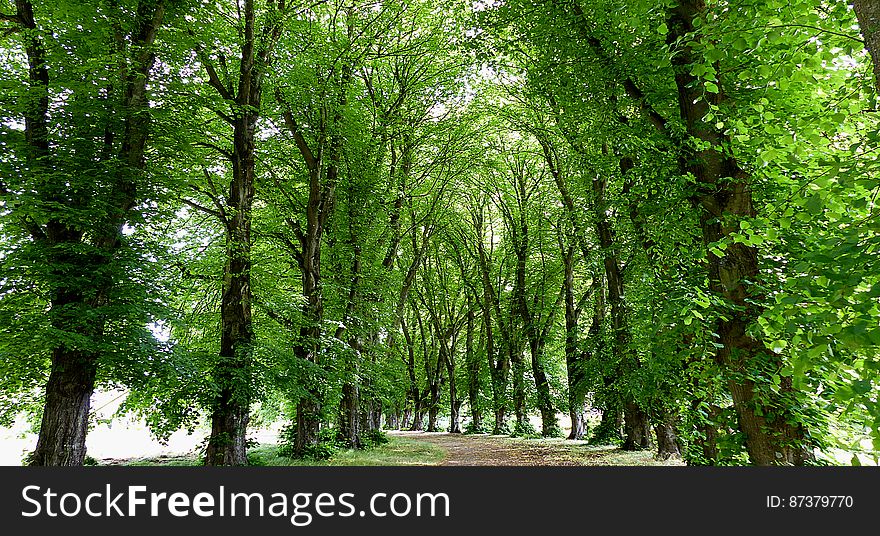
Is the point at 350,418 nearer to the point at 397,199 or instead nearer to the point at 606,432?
the point at 397,199

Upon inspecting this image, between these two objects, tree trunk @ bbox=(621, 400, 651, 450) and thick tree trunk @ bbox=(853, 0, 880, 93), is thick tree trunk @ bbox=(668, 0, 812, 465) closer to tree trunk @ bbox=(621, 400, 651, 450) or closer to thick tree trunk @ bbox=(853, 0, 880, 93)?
thick tree trunk @ bbox=(853, 0, 880, 93)

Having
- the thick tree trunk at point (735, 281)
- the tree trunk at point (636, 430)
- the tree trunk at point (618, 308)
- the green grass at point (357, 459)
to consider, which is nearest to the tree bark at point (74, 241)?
the green grass at point (357, 459)

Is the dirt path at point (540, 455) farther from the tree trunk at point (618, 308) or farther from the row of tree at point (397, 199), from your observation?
the row of tree at point (397, 199)

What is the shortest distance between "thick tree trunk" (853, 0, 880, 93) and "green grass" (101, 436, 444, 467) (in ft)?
37.6

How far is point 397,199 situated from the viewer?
706 inches

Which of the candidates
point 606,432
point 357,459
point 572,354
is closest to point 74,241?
point 357,459

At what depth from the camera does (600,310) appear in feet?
55.5

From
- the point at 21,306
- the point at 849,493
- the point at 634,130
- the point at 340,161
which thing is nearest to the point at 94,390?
the point at 21,306

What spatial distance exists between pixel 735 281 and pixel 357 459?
10.3 metres

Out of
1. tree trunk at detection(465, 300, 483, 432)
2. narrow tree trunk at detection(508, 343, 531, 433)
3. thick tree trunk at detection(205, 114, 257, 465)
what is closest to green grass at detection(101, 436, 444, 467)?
thick tree trunk at detection(205, 114, 257, 465)

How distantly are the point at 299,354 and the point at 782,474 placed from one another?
10.9 meters

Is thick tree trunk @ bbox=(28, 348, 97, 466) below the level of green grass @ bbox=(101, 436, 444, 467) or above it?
above

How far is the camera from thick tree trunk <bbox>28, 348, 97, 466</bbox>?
8320mm

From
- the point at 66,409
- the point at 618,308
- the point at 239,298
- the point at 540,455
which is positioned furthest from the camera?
the point at 540,455
